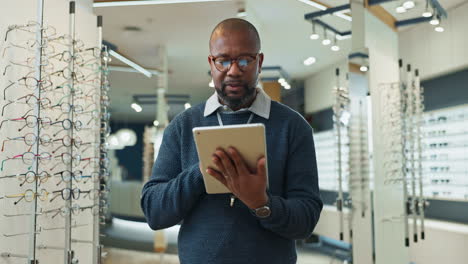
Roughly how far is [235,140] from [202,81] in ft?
10.9

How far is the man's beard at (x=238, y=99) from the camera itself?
43.5 inches

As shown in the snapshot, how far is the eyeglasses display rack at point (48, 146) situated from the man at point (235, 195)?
6.27 feet

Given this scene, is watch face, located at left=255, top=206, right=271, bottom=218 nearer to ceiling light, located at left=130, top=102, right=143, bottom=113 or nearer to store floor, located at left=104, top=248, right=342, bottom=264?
store floor, located at left=104, top=248, right=342, bottom=264

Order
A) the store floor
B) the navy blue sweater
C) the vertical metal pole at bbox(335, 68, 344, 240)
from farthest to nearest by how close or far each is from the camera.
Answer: the store floor, the vertical metal pole at bbox(335, 68, 344, 240), the navy blue sweater

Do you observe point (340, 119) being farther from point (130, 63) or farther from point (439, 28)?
point (130, 63)

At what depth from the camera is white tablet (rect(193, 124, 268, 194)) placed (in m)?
0.90

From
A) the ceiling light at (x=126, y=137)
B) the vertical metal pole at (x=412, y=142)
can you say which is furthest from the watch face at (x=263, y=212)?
the vertical metal pole at (x=412, y=142)

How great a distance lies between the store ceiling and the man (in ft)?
10.1

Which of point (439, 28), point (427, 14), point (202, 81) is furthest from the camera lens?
point (439, 28)

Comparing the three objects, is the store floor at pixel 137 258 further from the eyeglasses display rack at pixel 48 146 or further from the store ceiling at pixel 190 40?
the store ceiling at pixel 190 40

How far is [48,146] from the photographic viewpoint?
318 cm

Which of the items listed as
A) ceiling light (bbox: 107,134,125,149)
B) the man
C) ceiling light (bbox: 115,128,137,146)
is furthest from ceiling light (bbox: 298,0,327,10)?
the man

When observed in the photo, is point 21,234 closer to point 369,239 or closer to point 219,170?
point 219,170

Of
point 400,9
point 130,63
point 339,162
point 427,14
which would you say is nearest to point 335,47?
point 400,9
